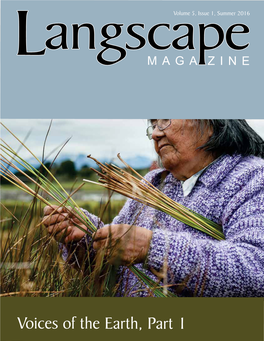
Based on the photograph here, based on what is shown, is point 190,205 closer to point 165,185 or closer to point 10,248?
point 165,185

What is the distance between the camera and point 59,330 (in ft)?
3.72

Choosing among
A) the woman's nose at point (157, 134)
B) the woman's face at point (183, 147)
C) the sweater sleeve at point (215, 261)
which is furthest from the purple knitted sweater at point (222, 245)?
the woman's nose at point (157, 134)

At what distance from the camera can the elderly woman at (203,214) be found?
43.5 inches

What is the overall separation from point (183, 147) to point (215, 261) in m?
0.46

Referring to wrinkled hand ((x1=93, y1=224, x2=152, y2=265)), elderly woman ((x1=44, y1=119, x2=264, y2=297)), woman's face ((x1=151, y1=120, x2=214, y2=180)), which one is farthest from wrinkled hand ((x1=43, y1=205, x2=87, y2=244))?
woman's face ((x1=151, y1=120, x2=214, y2=180))

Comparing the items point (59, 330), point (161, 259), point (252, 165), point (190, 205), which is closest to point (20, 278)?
point (59, 330)

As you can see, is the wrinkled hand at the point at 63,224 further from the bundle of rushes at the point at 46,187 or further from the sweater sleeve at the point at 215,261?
the sweater sleeve at the point at 215,261

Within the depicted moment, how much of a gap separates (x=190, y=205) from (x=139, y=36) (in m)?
0.65

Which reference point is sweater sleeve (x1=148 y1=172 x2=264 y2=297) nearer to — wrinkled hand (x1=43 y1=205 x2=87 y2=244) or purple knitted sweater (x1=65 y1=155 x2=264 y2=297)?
purple knitted sweater (x1=65 y1=155 x2=264 y2=297)

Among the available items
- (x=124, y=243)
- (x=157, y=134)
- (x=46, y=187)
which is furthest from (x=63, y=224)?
(x=157, y=134)

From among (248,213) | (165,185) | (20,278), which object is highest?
(165,185)

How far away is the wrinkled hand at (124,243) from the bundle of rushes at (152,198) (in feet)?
0.47

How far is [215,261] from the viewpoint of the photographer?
1107 millimetres

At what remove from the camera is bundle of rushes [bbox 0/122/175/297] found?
1.14 meters
